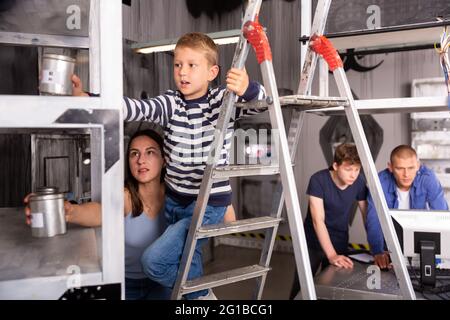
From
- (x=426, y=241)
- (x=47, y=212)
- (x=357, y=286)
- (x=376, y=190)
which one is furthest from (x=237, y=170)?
(x=426, y=241)

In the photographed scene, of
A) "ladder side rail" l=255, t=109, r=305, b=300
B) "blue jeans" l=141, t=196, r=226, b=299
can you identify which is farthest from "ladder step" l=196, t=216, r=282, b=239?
"ladder side rail" l=255, t=109, r=305, b=300

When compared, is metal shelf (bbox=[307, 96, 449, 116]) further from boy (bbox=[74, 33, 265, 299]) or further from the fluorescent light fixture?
the fluorescent light fixture

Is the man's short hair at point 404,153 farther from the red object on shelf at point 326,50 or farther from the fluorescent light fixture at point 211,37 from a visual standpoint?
the fluorescent light fixture at point 211,37

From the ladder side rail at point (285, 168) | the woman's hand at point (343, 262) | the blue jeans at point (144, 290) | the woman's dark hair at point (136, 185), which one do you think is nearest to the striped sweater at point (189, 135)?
the woman's dark hair at point (136, 185)

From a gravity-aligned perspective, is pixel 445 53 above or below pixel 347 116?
above

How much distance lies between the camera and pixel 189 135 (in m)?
2.25

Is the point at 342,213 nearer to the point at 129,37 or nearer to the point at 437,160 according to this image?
the point at 437,160

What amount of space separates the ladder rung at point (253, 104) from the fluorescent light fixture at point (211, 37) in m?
1.30

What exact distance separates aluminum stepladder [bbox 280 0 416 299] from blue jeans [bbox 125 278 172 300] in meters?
1.23

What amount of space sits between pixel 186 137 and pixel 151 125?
2503 millimetres

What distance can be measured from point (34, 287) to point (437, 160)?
5.06 metres

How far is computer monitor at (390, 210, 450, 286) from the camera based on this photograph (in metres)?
2.16

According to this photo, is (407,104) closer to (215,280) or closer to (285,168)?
(285,168)

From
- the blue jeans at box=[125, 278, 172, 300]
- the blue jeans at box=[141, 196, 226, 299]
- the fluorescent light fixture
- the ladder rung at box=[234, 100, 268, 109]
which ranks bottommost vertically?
the blue jeans at box=[125, 278, 172, 300]
